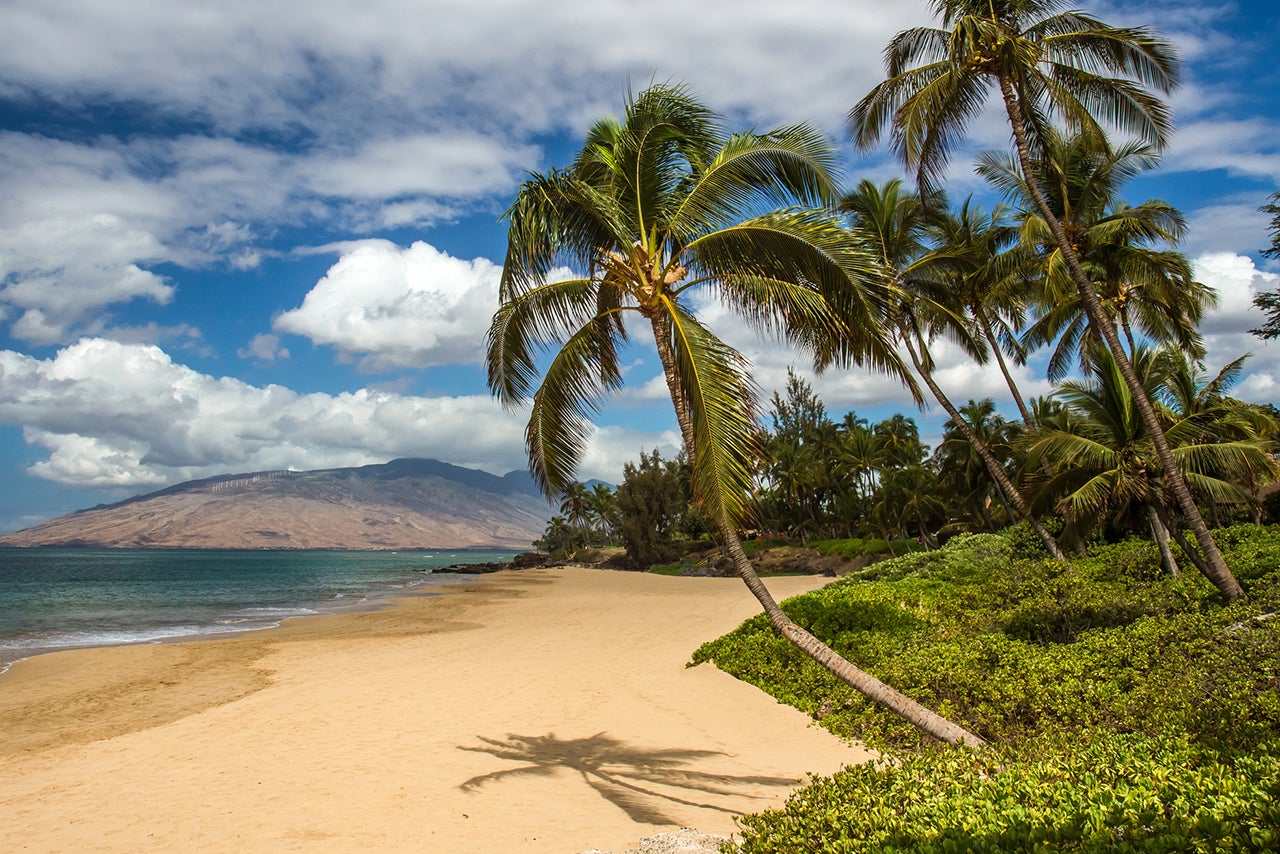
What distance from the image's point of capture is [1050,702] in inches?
305

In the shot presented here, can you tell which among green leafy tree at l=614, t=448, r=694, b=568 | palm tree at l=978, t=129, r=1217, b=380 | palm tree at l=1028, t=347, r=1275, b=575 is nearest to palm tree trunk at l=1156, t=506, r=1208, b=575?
palm tree at l=1028, t=347, r=1275, b=575

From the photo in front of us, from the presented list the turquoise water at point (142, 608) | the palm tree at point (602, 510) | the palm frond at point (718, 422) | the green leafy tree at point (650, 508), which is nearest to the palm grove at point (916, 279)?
the palm frond at point (718, 422)

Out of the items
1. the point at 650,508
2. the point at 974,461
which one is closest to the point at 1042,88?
the point at 974,461

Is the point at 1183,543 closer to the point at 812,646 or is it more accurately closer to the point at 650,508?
the point at 812,646

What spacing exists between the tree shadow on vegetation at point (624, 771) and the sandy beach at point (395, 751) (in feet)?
0.10

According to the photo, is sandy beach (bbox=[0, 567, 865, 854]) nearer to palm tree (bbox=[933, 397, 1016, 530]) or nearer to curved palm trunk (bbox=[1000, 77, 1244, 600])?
curved palm trunk (bbox=[1000, 77, 1244, 600])

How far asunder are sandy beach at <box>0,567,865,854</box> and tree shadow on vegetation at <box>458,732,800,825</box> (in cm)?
3

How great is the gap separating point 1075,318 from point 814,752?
61.8 feet

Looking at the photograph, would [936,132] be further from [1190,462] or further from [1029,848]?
[1029,848]

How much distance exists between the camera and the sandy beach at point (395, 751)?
6207mm

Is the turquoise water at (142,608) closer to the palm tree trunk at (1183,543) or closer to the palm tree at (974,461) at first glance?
the palm tree trunk at (1183,543)

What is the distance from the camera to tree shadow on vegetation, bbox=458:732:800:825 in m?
6.62

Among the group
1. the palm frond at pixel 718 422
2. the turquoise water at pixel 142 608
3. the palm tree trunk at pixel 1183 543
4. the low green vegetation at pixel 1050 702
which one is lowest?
the turquoise water at pixel 142 608

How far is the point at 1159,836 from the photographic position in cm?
291
